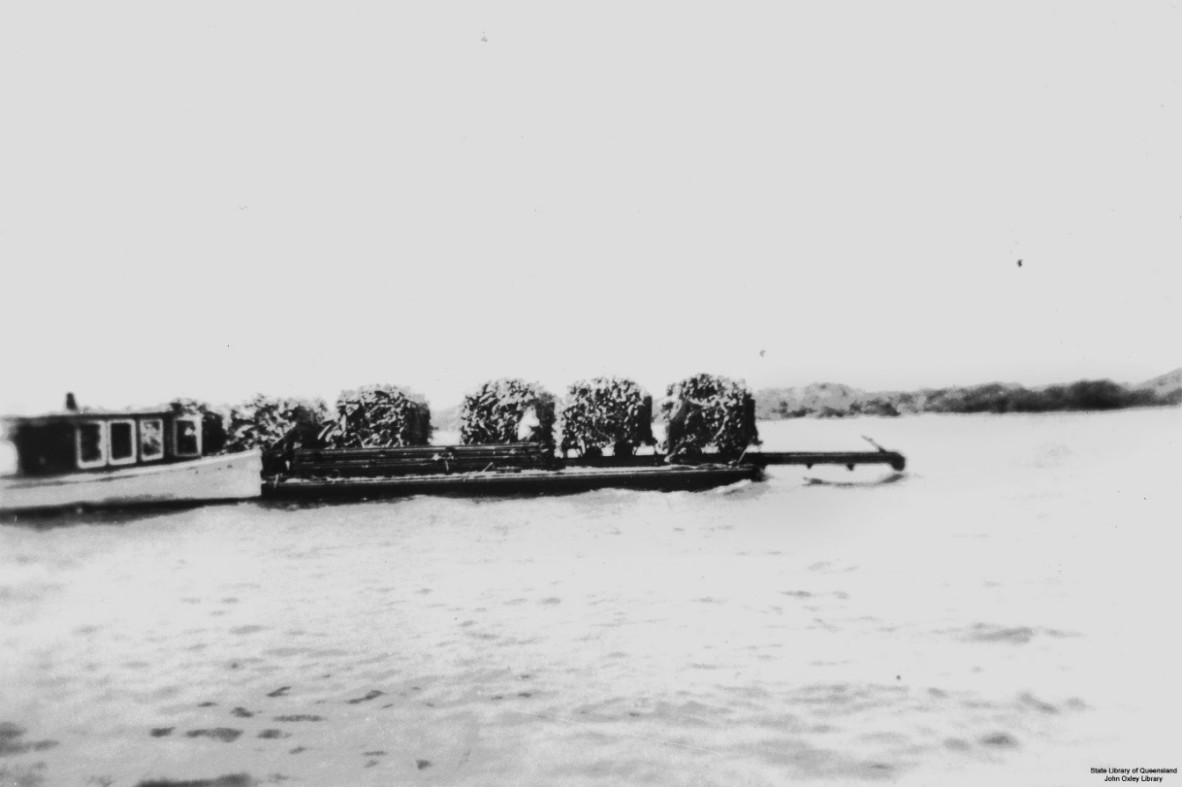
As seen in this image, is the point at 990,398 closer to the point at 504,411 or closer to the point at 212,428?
the point at 504,411

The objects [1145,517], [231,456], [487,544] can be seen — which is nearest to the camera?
[1145,517]

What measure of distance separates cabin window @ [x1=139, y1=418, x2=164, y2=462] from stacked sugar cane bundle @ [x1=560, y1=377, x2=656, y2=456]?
560 centimetres

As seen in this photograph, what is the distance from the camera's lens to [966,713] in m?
3.72

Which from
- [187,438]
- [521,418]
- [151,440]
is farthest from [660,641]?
[187,438]

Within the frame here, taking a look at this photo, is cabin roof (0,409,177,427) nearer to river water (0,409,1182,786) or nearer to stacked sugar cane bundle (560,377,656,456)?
river water (0,409,1182,786)

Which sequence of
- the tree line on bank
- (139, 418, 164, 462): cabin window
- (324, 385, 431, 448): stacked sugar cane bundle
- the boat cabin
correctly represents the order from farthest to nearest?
(324, 385, 431, 448): stacked sugar cane bundle → the tree line on bank → (139, 418, 164, 462): cabin window → the boat cabin

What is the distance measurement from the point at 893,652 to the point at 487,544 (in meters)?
3.82

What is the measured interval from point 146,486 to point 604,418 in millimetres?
6264

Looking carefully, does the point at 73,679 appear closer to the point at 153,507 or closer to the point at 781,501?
the point at 153,507

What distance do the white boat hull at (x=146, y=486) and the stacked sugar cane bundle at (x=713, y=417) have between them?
5.94m

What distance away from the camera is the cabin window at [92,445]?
25.1 ft

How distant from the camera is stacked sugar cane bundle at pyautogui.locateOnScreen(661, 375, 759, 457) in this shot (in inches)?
438

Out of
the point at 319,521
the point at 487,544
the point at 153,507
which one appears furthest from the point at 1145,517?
the point at 153,507

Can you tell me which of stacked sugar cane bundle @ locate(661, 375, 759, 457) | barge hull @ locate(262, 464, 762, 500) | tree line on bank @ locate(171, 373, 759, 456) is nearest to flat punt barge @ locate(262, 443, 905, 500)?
barge hull @ locate(262, 464, 762, 500)
